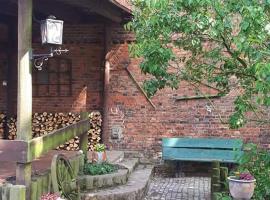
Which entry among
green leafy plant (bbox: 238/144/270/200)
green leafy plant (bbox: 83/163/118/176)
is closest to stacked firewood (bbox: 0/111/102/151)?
green leafy plant (bbox: 83/163/118/176)

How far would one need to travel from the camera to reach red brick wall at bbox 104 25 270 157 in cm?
1002

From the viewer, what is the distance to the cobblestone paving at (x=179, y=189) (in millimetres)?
7871

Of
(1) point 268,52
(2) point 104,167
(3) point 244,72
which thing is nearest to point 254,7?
(1) point 268,52

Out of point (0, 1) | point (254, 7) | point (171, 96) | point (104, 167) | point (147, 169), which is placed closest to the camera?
point (254, 7)

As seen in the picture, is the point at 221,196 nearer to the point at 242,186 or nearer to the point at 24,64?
the point at 242,186

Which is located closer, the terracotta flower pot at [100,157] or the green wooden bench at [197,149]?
the terracotta flower pot at [100,157]

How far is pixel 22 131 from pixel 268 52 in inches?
117

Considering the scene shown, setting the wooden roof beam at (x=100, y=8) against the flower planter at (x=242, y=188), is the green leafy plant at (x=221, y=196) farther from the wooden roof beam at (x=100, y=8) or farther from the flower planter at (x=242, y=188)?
the wooden roof beam at (x=100, y=8)

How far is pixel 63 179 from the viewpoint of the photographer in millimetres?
6078

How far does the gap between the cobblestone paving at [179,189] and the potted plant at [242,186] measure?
166cm

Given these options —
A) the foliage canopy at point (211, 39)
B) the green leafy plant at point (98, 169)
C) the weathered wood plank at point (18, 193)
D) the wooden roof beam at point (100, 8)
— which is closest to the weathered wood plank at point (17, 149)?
the weathered wood plank at point (18, 193)

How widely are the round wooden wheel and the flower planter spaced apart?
6.98 ft

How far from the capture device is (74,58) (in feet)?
34.2

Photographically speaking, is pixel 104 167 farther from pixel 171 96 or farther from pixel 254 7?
pixel 254 7
